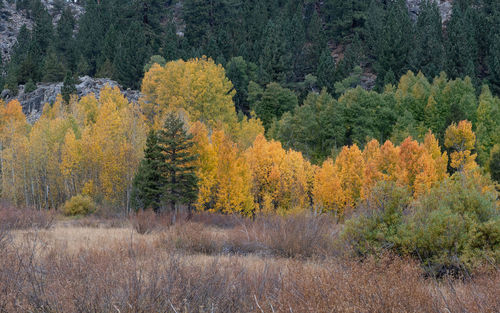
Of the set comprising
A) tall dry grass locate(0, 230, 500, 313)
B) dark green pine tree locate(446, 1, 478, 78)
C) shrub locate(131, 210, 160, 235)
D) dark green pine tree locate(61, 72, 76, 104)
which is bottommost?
shrub locate(131, 210, 160, 235)

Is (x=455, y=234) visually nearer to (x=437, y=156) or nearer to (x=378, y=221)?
(x=378, y=221)

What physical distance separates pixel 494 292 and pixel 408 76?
2598 inches

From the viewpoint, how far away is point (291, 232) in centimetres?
1137

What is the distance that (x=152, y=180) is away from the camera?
28.3m

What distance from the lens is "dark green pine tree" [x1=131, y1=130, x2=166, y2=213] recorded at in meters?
27.3

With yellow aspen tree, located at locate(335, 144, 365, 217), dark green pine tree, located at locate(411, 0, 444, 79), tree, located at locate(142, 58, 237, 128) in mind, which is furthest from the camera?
dark green pine tree, located at locate(411, 0, 444, 79)

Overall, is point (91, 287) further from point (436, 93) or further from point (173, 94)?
point (436, 93)

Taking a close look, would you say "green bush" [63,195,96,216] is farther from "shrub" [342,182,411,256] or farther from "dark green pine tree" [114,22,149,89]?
"dark green pine tree" [114,22,149,89]

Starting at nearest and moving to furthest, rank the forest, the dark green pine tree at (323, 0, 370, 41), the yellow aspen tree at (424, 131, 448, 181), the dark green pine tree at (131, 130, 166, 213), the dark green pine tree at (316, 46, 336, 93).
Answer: the forest, the dark green pine tree at (131, 130, 166, 213), the yellow aspen tree at (424, 131, 448, 181), the dark green pine tree at (316, 46, 336, 93), the dark green pine tree at (323, 0, 370, 41)

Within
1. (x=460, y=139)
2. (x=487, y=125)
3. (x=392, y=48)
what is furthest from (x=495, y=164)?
(x=392, y=48)

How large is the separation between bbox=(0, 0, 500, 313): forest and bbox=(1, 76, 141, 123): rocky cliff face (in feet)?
7.68

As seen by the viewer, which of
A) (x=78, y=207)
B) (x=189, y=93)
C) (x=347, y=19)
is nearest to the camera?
(x=78, y=207)

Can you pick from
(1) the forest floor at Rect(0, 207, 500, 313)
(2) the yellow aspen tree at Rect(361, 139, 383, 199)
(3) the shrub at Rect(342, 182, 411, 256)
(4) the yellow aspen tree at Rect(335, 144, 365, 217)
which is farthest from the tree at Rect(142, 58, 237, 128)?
(1) the forest floor at Rect(0, 207, 500, 313)

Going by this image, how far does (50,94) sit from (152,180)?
50.1 metres
